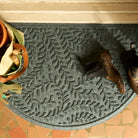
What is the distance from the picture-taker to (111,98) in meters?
0.95

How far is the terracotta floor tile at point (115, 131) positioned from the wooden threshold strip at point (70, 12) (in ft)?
2.22

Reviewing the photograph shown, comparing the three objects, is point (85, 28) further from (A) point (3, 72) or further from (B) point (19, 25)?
(A) point (3, 72)

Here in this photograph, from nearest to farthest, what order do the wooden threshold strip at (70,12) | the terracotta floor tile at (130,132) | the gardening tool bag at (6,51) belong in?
the gardening tool bag at (6,51) < the wooden threshold strip at (70,12) < the terracotta floor tile at (130,132)

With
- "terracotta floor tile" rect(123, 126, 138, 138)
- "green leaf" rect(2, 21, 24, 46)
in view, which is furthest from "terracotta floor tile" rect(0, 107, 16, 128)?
"terracotta floor tile" rect(123, 126, 138, 138)

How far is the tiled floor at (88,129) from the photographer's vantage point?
3.88ft

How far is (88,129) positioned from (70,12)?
754 mm

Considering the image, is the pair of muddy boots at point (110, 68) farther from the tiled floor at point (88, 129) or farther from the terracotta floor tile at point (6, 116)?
the terracotta floor tile at point (6, 116)

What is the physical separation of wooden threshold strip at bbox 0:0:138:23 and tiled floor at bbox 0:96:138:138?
1.83 ft

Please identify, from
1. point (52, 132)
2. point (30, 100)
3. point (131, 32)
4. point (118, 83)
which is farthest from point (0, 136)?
point (131, 32)

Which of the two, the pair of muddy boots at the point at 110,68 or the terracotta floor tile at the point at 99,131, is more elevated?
the pair of muddy boots at the point at 110,68

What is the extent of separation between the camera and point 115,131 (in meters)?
1.19

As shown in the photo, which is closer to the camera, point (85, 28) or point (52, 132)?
point (85, 28)

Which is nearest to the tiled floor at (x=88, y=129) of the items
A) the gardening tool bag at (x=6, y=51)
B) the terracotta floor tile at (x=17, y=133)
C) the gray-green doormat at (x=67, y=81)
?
the terracotta floor tile at (x=17, y=133)

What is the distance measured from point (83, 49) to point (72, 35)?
0.33 feet
